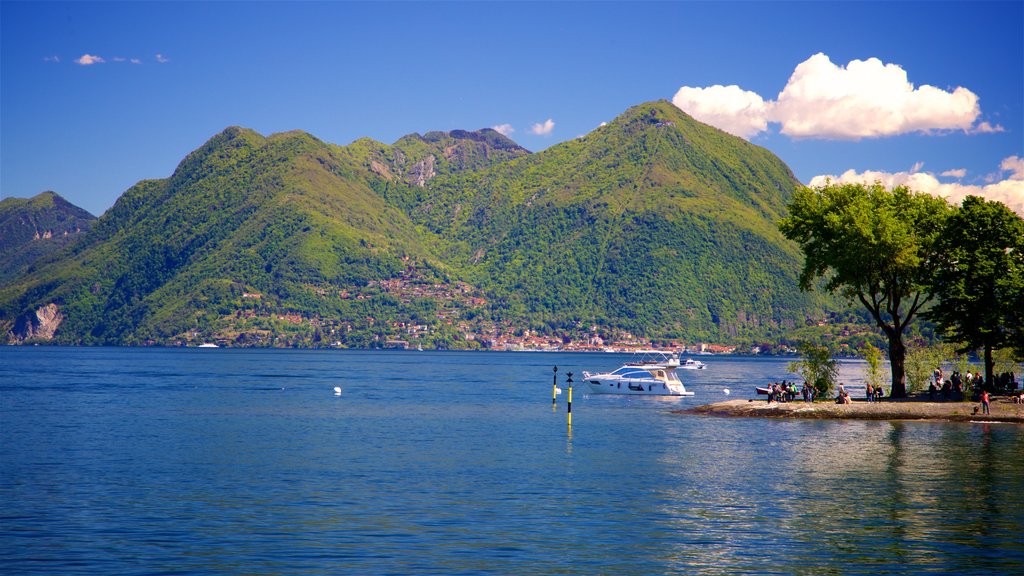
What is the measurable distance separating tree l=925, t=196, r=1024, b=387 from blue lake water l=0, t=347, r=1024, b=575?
7667 millimetres

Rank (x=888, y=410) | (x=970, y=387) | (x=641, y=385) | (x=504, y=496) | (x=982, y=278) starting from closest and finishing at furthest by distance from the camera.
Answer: (x=504, y=496)
(x=888, y=410)
(x=982, y=278)
(x=970, y=387)
(x=641, y=385)

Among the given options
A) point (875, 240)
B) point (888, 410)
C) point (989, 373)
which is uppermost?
point (875, 240)

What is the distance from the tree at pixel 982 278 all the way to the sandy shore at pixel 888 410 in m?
5.15

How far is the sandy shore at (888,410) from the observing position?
226 feet

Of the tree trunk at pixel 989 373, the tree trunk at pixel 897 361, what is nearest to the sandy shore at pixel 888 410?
the tree trunk at pixel 897 361

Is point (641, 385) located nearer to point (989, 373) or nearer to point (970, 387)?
point (970, 387)

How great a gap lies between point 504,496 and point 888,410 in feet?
139

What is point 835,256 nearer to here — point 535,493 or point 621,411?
point 621,411

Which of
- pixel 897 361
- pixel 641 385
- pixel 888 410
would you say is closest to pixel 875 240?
pixel 897 361

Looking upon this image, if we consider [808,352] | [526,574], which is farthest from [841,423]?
[526,574]

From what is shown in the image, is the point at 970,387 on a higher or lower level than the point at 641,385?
higher

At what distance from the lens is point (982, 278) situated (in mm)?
72562

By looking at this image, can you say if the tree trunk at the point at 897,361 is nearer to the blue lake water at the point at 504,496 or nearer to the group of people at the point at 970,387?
the group of people at the point at 970,387

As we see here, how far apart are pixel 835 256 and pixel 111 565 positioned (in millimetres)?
60909
